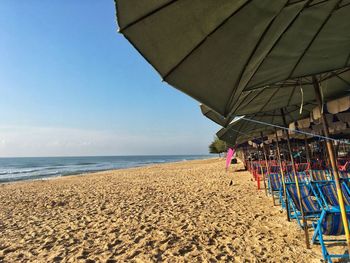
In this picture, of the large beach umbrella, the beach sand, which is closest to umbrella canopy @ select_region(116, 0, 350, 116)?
the large beach umbrella

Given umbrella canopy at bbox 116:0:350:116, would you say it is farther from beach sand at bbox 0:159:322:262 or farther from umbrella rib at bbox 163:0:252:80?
beach sand at bbox 0:159:322:262

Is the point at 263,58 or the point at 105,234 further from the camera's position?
the point at 105,234

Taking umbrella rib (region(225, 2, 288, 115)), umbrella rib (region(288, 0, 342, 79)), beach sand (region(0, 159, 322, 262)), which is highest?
umbrella rib (region(288, 0, 342, 79))

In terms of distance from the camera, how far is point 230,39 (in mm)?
1630

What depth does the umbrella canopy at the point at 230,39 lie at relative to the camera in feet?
4.74

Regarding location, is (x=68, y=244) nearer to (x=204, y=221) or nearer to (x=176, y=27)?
(x=204, y=221)

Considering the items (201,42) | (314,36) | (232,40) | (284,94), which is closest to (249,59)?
(232,40)

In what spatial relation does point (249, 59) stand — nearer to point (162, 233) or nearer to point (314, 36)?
point (314, 36)

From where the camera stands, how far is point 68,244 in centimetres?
560

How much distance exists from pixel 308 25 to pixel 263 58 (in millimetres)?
334

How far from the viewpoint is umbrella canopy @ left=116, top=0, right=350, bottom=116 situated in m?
1.45

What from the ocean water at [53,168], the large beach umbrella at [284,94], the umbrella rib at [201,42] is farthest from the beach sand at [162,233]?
the ocean water at [53,168]

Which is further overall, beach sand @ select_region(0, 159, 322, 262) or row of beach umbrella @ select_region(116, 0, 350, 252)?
beach sand @ select_region(0, 159, 322, 262)

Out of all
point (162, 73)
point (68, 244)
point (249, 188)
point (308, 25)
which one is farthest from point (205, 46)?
point (249, 188)
